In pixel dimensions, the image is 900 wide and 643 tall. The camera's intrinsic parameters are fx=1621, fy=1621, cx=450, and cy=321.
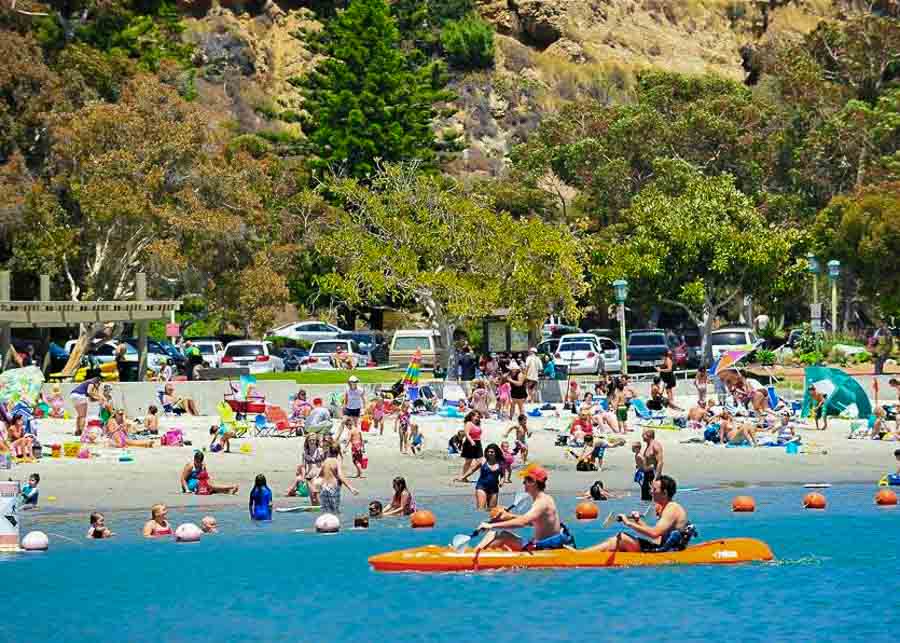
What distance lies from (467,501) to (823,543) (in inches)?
229

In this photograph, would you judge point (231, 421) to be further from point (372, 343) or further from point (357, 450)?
point (372, 343)

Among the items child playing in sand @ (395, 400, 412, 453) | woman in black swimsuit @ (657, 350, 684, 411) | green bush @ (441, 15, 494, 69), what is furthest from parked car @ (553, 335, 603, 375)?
green bush @ (441, 15, 494, 69)

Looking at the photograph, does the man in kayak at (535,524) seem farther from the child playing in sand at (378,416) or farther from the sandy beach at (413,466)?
the child playing in sand at (378,416)

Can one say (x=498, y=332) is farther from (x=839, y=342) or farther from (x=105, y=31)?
(x=105, y=31)

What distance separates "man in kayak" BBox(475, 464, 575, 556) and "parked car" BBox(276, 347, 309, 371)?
2922cm

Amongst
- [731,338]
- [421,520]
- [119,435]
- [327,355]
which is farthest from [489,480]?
[731,338]

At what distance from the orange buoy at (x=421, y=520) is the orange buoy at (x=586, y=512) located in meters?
2.34

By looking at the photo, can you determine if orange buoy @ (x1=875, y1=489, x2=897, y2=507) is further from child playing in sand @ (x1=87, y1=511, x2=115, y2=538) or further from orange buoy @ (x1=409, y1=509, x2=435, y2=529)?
child playing in sand @ (x1=87, y1=511, x2=115, y2=538)

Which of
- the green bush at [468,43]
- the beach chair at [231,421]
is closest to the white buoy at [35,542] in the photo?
the beach chair at [231,421]

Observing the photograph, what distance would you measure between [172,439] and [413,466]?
4.68 meters

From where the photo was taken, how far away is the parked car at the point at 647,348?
4818cm

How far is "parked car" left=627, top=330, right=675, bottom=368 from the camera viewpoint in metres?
48.2

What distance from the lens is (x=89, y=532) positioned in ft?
75.4

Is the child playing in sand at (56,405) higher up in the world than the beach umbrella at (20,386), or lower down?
lower down
